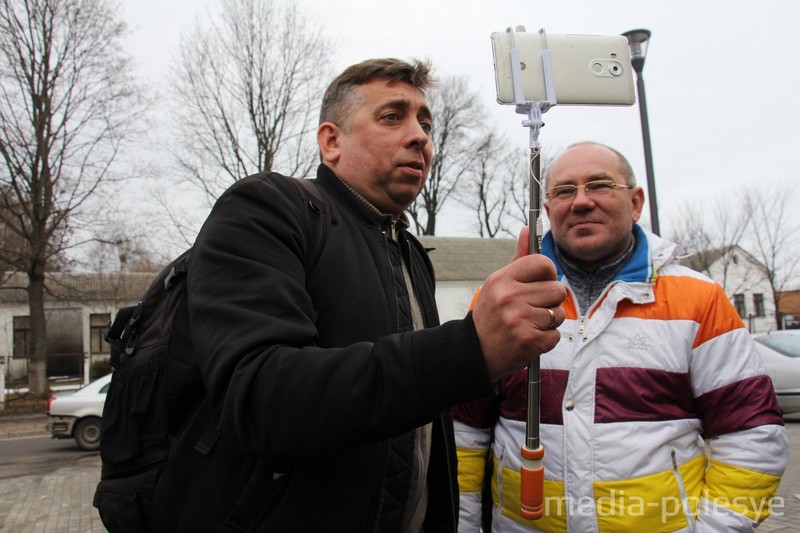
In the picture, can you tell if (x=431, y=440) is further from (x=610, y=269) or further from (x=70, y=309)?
(x=70, y=309)

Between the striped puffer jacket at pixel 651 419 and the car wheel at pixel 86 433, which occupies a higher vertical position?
the striped puffer jacket at pixel 651 419

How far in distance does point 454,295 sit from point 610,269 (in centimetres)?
2970

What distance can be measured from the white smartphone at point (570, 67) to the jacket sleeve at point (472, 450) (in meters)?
1.32

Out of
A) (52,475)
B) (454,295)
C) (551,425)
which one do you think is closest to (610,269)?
(551,425)

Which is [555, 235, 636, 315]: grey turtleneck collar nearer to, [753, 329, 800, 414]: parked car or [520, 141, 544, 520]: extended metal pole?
[520, 141, 544, 520]: extended metal pole

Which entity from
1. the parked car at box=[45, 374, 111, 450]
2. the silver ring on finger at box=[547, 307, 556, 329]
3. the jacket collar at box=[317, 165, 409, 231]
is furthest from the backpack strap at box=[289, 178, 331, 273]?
the parked car at box=[45, 374, 111, 450]

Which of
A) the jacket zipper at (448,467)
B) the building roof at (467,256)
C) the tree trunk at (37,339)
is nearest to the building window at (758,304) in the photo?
the building roof at (467,256)

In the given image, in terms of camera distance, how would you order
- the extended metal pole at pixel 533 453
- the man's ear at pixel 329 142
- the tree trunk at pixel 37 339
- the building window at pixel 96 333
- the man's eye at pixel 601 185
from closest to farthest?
Result: the extended metal pole at pixel 533 453 < the man's ear at pixel 329 142 < the man's eye at pixel 601 185 < the tree trunk at pixel 37 339 < the building window at pixel 96 333

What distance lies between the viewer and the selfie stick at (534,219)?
136 cm

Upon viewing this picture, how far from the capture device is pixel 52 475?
8930 millimetres

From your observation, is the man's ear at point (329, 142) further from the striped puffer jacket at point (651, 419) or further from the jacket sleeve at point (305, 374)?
the striped puffer jacket at point (651, 419)

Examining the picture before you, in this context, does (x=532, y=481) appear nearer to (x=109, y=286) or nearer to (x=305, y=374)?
(x=305, y=374)

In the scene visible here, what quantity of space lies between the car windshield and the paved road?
1343 millimetres

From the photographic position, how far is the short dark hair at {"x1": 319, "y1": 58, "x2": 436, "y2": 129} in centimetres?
181
